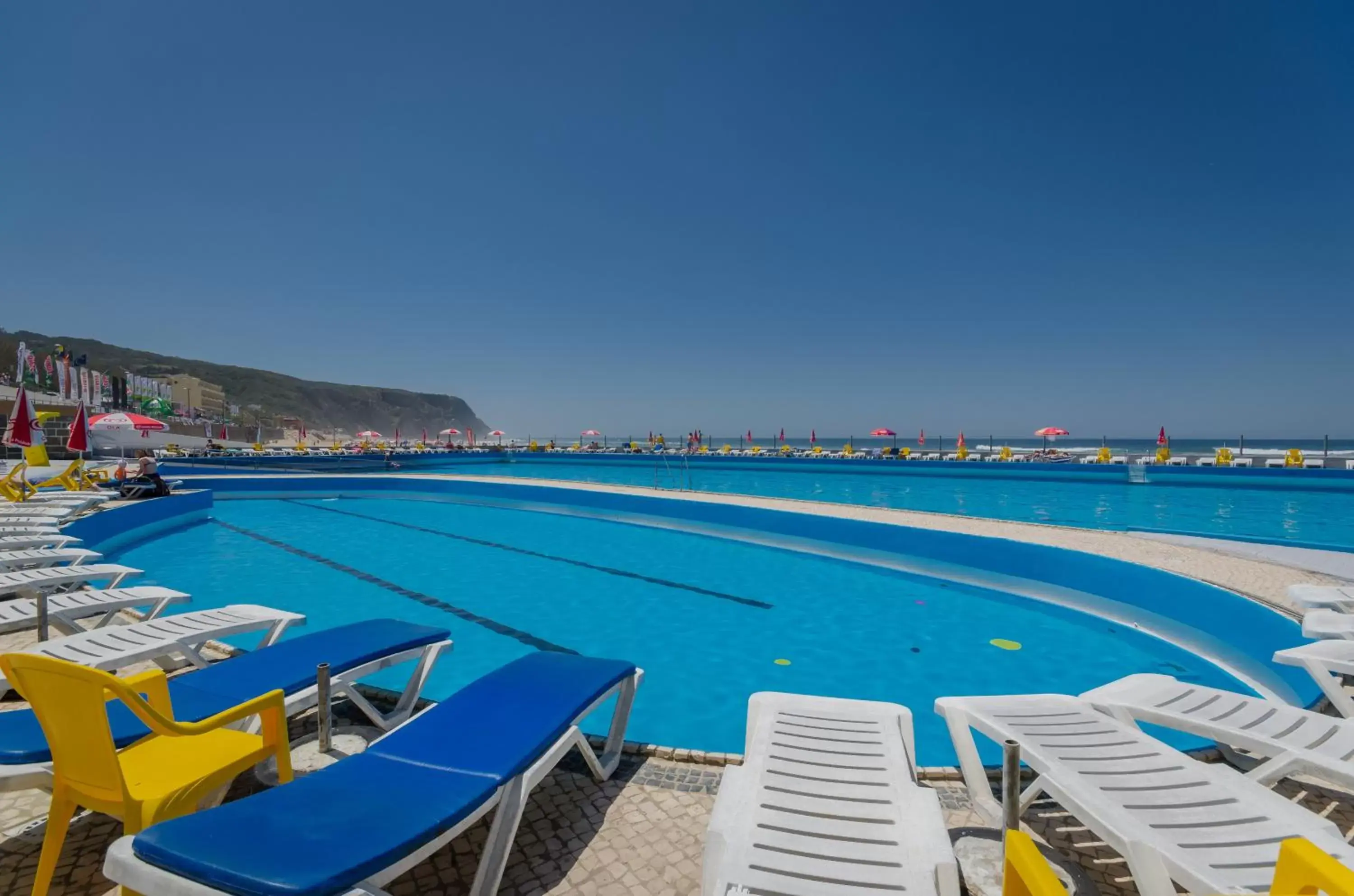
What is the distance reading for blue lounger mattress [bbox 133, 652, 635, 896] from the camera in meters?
1.30

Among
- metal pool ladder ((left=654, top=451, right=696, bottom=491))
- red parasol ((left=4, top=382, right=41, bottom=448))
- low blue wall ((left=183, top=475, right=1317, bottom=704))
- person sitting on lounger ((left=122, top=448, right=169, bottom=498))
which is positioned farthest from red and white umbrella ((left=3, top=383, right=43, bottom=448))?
metal pool ladder ((left=654, top=451, right=696, bottom=491))

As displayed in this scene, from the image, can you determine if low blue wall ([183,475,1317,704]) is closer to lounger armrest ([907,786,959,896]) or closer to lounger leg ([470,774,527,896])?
lounger armrest ([907,786,959,896])

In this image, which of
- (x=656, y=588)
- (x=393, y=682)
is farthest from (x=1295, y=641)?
(x=393, y=682)

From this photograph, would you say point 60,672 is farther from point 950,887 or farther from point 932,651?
point 932,651

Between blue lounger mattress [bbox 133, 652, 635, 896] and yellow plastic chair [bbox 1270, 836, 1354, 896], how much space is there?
168 centimetres

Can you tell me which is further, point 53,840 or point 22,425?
point 22,425

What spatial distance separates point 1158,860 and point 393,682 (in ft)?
12.9

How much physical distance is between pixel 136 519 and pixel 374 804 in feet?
32.9

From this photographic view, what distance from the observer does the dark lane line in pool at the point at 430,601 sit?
4973 mm

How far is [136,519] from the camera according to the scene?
8734mm

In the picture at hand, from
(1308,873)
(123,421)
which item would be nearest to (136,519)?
(123,421)

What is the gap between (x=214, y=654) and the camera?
141 inches

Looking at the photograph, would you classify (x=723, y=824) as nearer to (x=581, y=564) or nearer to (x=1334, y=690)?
(x=1334, y=690)

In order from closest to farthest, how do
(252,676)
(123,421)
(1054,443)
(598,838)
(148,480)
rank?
(598,838) → (252,676) → (148,480) → (123,421) → (1054,443)
